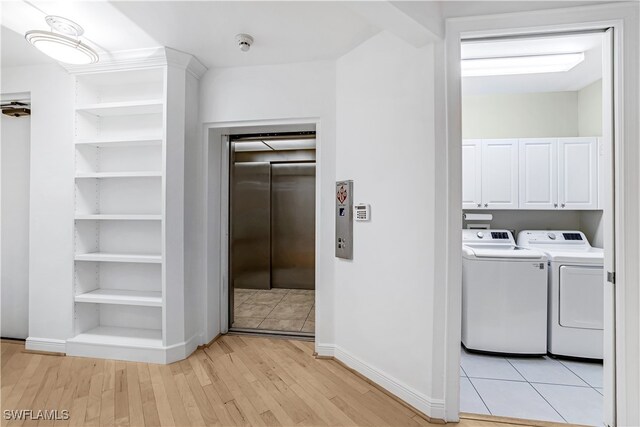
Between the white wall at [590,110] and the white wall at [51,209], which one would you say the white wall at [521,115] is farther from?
the white wall at [51,209]

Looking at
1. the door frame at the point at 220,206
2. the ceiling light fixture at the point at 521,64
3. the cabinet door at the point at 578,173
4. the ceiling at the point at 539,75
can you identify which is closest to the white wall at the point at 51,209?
the door frame at the point at 220,206

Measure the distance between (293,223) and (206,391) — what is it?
253cm

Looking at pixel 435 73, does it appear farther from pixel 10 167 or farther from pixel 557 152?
pixel 10 167

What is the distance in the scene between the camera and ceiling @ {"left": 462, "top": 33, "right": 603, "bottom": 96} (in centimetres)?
227

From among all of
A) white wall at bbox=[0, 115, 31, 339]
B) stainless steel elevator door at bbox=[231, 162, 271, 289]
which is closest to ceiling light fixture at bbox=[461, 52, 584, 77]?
stainless steel elevator door at bbox=[231, 162, 271, 289]

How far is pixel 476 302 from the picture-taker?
2.48m

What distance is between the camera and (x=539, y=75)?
110 inches

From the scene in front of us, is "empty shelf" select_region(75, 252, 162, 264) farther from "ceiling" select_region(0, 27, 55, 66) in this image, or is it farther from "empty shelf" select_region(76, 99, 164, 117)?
"ceiling" select_region(0, 27, 55, 66)

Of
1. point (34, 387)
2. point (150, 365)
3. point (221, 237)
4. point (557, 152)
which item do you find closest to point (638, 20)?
point (557, 152)

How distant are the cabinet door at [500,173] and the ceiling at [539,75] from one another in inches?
25.1

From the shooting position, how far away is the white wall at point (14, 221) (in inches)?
107

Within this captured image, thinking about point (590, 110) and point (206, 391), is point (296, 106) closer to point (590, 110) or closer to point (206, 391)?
point (206, 391)

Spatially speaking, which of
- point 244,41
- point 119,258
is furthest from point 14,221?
point 244,41

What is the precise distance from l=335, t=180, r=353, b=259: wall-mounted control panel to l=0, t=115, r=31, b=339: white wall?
3123mm
